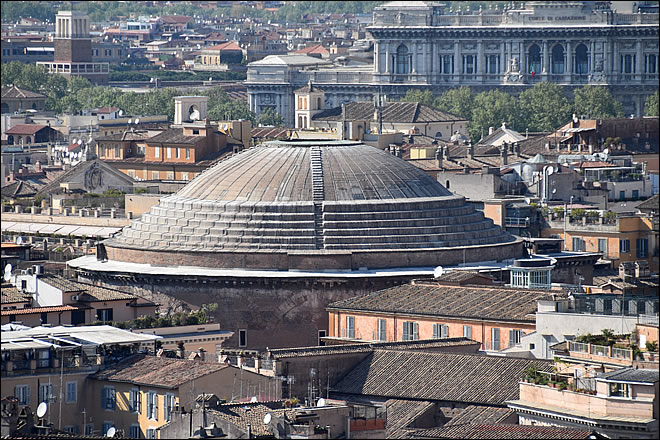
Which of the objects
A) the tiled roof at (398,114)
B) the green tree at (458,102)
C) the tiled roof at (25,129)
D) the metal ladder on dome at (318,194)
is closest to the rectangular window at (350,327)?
the metal ladder on dome at (318,194)

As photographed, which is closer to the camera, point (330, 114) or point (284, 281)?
point (284, 281)

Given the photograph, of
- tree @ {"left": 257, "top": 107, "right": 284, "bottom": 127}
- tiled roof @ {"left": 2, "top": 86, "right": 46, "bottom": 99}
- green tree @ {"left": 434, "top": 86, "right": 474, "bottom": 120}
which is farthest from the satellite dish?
tiled roof @ {"left": 2, "top": 86, "right": 46, "bottom": 99}

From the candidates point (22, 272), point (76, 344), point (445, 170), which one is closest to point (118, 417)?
point (76, 344)

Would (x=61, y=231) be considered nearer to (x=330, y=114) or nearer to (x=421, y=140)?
(x=421, y=140)

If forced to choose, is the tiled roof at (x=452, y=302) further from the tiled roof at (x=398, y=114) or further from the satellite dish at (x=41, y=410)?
the tiled roof at (x=398, y=114)

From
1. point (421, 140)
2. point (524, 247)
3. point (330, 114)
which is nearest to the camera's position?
point (524, 247)

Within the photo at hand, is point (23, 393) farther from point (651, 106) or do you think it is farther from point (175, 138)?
point (651, 106)
